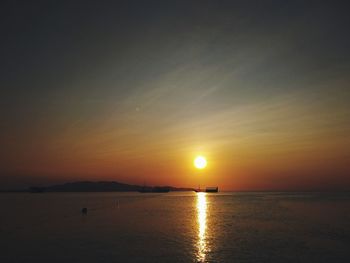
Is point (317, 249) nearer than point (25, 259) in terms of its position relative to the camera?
No

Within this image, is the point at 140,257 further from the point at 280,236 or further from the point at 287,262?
the point at 280,236

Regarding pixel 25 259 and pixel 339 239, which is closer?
pixel 25 259

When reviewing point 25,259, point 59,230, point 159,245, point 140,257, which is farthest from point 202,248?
point 59,230

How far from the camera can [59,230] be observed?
175 ft

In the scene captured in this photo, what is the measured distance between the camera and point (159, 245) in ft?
128

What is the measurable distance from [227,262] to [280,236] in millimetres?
18742

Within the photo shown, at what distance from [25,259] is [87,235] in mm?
16098

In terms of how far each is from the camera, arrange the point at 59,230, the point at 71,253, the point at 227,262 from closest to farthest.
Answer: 1. the point at 227,262
2. the point at 71,253
3. the point at 59,230

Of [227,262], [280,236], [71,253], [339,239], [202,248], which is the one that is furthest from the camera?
[280,236]

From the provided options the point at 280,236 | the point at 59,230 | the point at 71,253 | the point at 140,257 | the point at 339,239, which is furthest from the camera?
the point at 59,230

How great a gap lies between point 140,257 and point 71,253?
7832mm

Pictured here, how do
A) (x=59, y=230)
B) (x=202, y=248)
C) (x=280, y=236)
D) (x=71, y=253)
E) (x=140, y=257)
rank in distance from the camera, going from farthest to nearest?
(x=59, y=230)
(x=280, y=236)
(x=202, y=248)
(x=71, y=253)
(x=140, y=257)

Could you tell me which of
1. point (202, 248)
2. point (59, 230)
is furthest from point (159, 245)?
point (59, 230)

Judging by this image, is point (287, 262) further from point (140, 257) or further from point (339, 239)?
point (339, 239)
